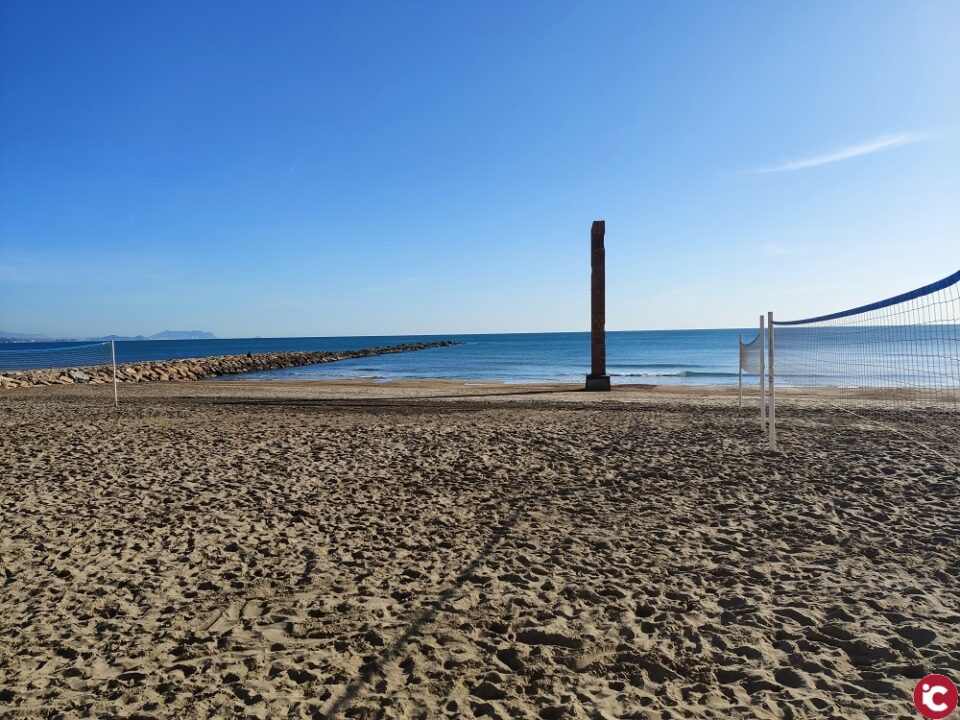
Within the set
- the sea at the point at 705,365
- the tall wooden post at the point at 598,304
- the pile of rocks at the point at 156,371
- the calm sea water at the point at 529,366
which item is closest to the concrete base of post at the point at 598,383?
the tall wooden post at the point at 598,304

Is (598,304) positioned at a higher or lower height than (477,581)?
higher

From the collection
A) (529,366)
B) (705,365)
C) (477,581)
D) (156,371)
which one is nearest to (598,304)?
(477,581)

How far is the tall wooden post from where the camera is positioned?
1622 centimetres

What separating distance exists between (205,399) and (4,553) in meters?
11.0

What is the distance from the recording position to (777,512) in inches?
202

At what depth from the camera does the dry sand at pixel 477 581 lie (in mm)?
2689

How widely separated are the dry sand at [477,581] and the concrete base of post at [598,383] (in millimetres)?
8773

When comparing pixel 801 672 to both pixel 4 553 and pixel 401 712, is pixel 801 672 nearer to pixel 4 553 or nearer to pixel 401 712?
pixel 401 712

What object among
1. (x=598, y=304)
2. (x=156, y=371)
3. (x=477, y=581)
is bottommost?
(x=477, y=581)

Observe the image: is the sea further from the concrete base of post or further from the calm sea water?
the concrete base of post

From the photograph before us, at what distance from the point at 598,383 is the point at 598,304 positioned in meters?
2.14

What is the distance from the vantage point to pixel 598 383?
16656mm

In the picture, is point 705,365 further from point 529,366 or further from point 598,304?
point 598,304

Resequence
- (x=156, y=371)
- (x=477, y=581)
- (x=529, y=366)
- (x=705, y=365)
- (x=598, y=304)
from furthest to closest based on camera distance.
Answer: (x=529, y=366), (x=705, y=365), (x=156, y=371), (x=598, y=304), (x=477, y=581)
